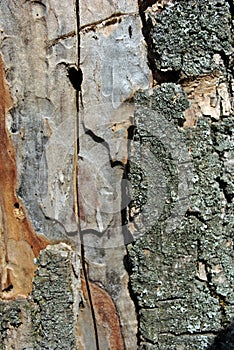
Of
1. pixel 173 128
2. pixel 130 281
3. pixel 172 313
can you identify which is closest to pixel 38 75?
pixel 173 128

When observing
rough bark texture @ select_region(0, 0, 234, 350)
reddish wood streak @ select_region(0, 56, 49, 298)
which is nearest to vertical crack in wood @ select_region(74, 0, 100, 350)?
rough bark texture @ select_region(0, 0, 234, 350)

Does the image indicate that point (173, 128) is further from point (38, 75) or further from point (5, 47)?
point (5, 47)

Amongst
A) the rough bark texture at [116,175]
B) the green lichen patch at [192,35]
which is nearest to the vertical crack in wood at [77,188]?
the rough bark texture at [116,175]

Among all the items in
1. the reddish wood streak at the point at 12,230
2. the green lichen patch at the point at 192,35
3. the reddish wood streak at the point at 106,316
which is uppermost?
the green lichen patch at the point at 192,35

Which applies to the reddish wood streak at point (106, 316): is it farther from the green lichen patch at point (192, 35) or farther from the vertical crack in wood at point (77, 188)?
the green lichen patch at point (192, 35)

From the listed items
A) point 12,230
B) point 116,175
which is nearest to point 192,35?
point 116,175

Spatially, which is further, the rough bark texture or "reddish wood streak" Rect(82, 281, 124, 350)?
"reddish wood streak" Rect(82, 281, 124, 350)

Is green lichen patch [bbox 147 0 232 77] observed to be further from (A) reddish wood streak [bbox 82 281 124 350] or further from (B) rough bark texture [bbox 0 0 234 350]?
(A) reddish wood streak [bbox 82 281 124 350]

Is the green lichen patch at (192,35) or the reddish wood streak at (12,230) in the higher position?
the green lichen patch at (192,35)
